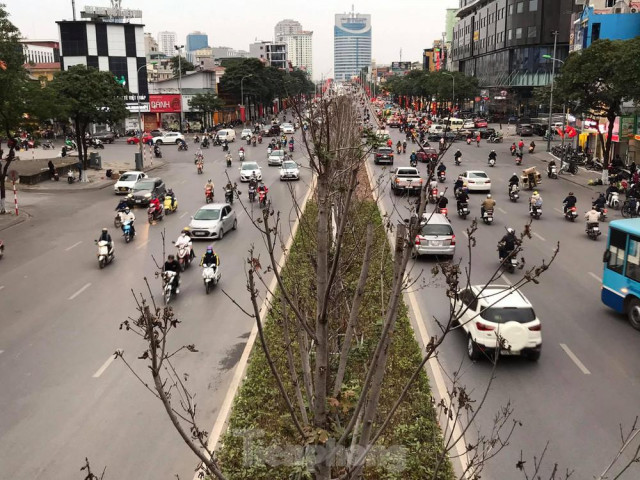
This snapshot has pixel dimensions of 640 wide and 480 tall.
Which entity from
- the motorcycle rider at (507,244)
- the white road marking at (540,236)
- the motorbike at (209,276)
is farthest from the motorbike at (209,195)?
the motorcycle rider at (507,244)

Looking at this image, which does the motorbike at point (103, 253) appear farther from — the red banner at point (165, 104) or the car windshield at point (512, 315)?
the red banner at point (165, 104)

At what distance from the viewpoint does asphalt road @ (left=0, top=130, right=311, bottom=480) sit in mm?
9656

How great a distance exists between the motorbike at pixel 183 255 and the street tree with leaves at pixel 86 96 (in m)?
24.8

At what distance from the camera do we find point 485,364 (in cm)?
1263

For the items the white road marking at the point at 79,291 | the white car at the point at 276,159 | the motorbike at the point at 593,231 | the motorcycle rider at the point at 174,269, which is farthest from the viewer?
the white car at the point at 276,159

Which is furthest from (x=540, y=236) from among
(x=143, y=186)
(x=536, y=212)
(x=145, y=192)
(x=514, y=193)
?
(x=143, y=186)

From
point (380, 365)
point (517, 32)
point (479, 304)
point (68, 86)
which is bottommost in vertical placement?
point (479, 304)

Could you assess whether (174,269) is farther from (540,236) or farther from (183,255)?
(540,236)

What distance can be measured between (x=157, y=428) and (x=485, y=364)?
6297mm

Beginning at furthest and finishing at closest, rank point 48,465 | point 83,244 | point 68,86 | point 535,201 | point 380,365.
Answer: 1. point 68,86
2. point 535,201
3. point 83,244
4. point 48,465
5. point 380,365

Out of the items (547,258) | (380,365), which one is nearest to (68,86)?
(547,258)

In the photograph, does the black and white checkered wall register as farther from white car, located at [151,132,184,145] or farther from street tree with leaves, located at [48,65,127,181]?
street tree with leaves, located at [48,65,127,181]

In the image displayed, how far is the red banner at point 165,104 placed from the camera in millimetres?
87944

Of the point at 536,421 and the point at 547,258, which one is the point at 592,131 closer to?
the point at 547,258
